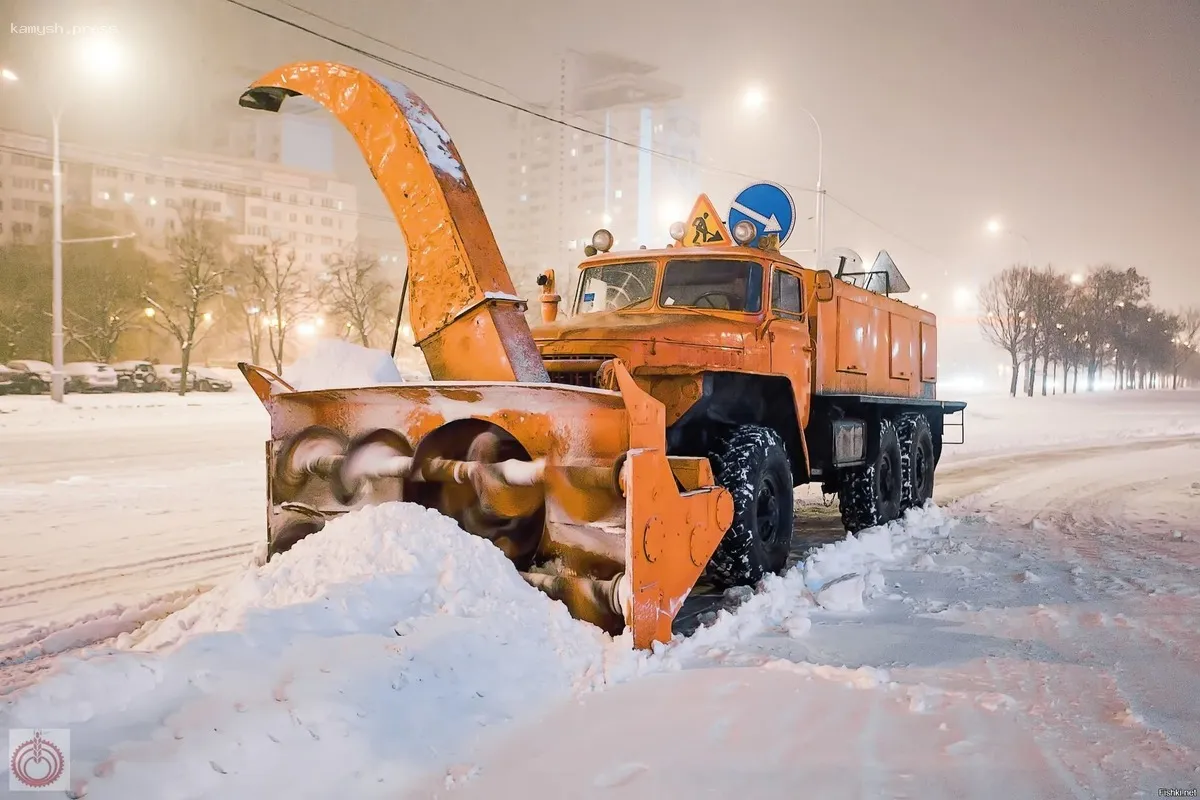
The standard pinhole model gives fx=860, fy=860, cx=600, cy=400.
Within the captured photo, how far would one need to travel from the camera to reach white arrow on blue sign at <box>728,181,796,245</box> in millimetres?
9609

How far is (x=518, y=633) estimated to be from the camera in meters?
3.99

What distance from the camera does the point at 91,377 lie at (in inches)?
1329

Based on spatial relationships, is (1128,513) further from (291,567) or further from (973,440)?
(973,440)

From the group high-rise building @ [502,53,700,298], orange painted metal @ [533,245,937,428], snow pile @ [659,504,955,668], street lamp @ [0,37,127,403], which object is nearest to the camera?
snow pile @ [659,504,955,668]

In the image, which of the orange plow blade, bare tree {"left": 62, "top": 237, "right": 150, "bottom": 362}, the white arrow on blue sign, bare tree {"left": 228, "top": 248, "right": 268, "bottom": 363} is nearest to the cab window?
the white arrow on blue sign

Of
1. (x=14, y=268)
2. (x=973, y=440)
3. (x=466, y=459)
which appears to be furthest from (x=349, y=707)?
(x=14, y=268)

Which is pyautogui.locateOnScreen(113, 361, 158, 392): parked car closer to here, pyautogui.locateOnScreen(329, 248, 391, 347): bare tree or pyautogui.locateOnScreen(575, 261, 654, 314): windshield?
pyautogui.locateOnScreen(329, 248, 391, 347): bare tree

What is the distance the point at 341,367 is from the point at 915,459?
6.58 m

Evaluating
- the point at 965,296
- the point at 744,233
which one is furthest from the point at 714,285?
the point at 965,296

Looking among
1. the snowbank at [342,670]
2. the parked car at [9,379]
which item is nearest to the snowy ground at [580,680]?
the snowbank at [342,670]

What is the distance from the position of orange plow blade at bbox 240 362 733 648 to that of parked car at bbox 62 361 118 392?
33.1m

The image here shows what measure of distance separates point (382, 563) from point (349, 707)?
102 centimetres

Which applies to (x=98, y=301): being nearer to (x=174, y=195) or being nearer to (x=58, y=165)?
(x=58, y=165)

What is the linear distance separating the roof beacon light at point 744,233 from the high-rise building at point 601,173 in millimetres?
114271
